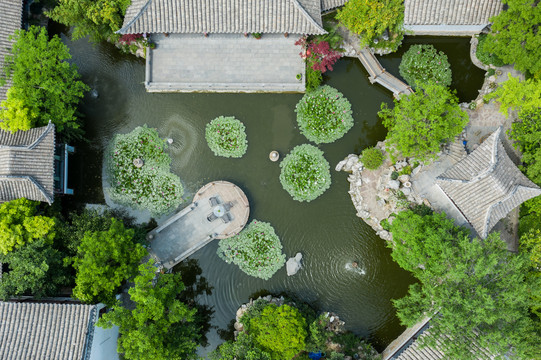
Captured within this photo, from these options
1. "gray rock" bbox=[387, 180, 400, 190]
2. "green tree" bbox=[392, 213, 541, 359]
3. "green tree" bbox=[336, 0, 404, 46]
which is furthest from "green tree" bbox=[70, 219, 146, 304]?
"green tree" bbox=[336, 0, 404, 46]

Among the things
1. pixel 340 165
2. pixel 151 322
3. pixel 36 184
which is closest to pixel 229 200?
pixel 340 165

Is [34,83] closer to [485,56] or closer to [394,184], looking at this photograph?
[394,184]

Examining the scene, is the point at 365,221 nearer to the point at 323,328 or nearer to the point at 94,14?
the point at 323,328

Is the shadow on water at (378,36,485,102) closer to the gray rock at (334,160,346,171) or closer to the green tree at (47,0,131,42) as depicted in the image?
the gray rock at (334,160,346,171)

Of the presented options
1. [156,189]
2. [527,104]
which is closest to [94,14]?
[156,189]

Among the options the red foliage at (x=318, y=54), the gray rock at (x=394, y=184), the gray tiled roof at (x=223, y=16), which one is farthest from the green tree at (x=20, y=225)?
the gray rock at (x=394, y=184)

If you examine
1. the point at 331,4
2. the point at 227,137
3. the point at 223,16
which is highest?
the point at 331,4
